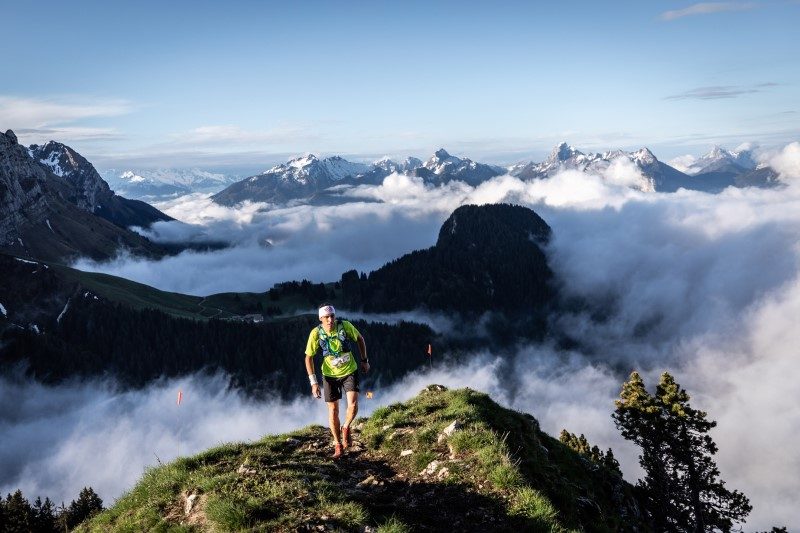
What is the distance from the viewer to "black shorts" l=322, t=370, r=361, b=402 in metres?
15.4

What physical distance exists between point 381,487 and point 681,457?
127 ft

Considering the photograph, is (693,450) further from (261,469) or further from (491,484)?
(261,469)

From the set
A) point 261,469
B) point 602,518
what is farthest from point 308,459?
point 602,518

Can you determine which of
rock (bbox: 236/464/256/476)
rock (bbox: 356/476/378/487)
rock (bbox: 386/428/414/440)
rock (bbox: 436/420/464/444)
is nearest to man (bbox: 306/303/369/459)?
rock (bbox: 386/428/414/440)

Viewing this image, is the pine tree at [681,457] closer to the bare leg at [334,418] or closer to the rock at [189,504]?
the bare leg at [334,418]

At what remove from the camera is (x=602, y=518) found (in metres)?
13.6

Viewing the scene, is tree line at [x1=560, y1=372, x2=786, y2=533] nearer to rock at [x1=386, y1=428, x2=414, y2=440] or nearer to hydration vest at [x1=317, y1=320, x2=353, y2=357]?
rock at [x1=386, y1=428, x2=414, y2=440]

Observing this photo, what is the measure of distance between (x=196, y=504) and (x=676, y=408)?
132 ft

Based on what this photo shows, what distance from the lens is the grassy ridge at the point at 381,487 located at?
10.1m

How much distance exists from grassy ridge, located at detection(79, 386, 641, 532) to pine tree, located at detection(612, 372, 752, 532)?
2840 centimetres

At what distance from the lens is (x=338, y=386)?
1562 centimetres

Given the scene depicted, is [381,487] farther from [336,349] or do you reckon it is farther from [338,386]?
[336,349]

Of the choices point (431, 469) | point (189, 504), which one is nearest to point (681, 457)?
point (431, 469)

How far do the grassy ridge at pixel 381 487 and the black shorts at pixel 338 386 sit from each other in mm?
1911
